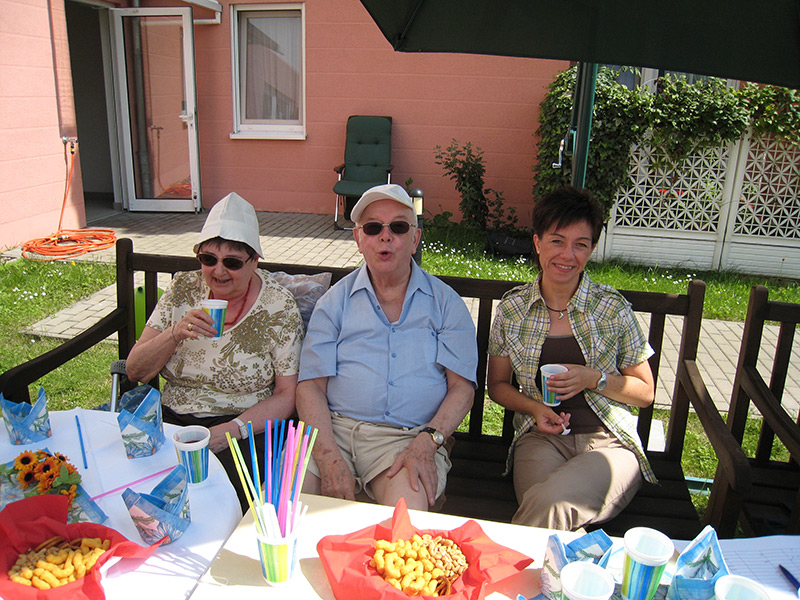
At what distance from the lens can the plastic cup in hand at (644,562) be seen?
1164mm

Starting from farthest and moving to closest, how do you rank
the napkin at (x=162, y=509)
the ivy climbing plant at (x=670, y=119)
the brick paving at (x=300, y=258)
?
the ivy climbing plant at (x=670, y=119)
the brick paving at (x=300, y=258)
the napkin at (x=162, y=509)

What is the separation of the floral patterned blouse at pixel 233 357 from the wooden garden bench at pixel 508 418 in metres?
0.36

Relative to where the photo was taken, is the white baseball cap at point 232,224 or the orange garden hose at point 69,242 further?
the orange garden hose at point 69,242

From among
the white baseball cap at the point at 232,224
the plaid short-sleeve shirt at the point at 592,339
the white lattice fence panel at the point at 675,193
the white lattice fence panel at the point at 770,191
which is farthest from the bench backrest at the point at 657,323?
the white lattice fence panel at the point at 770,191

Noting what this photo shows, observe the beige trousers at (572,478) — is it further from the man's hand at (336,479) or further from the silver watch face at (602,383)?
the man's hand at (336,479)

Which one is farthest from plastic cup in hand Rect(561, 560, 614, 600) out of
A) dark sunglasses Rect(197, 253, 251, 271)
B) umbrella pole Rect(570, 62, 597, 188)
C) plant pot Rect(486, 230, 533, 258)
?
plant pot Rect(486, 230, 533, 258)

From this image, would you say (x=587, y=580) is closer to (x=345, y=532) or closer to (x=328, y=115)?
(x=345, y=532)

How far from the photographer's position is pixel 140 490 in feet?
5.29

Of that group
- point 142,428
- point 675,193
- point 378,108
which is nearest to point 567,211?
point 142,428

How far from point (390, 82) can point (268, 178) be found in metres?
2.35

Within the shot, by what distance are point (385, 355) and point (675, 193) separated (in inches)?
237

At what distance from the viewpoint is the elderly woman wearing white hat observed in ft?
7.65

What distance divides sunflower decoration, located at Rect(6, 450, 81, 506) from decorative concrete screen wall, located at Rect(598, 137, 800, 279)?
676cm

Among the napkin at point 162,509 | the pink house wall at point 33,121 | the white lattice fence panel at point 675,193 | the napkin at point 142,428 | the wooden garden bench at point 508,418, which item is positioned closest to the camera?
the napkin at point 162,509
